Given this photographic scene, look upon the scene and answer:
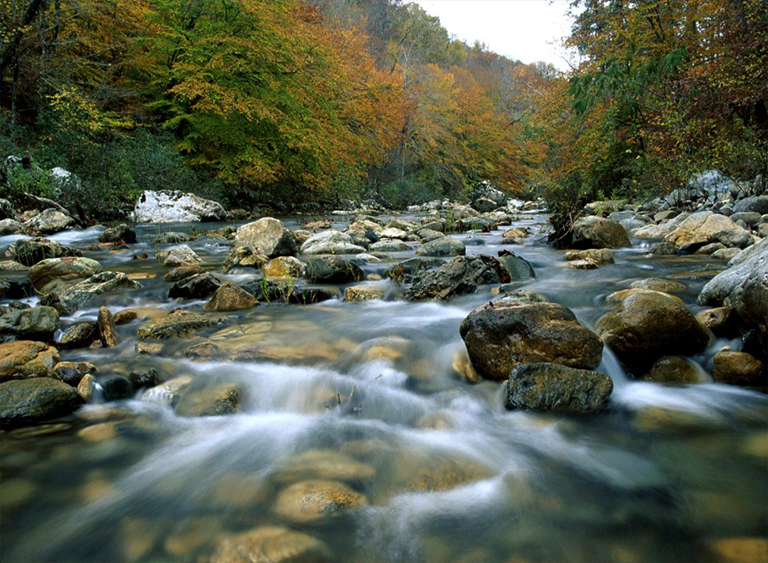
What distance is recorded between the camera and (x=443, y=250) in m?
7.07

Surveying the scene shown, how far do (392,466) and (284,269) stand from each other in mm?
4042

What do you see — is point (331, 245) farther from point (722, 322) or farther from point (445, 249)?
point (722, 322)

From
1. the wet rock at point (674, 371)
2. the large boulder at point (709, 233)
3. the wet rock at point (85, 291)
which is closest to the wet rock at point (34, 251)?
the wet rock at point (85, 291)

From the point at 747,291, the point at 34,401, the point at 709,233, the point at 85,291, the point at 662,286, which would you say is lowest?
the point at 34,401

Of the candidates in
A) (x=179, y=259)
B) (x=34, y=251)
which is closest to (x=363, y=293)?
(x=179, y=259)

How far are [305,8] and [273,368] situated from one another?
23.2 m

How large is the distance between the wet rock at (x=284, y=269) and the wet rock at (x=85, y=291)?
1528 millimetres

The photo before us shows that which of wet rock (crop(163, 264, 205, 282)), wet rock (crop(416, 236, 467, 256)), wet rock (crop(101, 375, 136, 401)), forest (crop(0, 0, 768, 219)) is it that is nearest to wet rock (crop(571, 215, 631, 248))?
wet rock (crop(416, 236, 467, 256))

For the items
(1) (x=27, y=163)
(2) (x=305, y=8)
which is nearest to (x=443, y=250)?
(1) (x=27, y=163)

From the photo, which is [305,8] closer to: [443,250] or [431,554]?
[443,250]

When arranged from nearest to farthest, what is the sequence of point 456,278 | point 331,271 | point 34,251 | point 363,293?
point 456,278
point 363,293
point 331,271
point 34,251

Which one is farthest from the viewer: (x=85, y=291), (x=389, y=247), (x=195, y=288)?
(x=389, y=247)

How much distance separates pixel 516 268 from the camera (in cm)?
537

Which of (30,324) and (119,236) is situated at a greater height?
(119,236)
